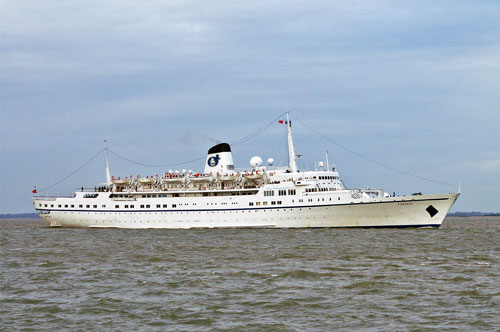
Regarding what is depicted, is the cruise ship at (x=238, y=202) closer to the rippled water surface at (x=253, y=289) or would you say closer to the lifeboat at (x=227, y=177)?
the lifeboat at (x=227, y=177)

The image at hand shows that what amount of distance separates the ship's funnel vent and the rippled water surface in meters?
27.8

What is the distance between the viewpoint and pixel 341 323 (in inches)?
583

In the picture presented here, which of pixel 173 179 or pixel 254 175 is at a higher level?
pixel 173 179

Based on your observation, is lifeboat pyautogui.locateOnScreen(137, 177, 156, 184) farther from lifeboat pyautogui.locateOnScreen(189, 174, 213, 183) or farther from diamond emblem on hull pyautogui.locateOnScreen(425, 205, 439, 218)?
diamond emblem on hull pyautogui.locateOnScreen(425, 205, 439, 218)

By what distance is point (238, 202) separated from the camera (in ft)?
178

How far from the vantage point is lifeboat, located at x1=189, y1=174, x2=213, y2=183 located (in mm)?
58453

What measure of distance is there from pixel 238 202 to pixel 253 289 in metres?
34.7

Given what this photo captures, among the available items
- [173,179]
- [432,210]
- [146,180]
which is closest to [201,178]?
[173,179]

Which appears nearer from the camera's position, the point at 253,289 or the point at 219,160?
the point at 253,289

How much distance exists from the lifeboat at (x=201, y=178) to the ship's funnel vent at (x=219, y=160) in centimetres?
190

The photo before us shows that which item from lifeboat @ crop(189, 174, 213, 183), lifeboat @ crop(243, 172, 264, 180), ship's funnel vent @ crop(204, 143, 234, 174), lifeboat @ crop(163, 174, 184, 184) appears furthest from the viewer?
ship's funnel vent @ crop(204, 143, 234, 174)

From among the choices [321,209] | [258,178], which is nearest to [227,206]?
[258,178]

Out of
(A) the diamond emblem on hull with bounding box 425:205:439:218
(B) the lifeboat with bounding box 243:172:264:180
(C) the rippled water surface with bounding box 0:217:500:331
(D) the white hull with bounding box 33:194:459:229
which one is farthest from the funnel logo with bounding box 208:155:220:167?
(C) the rippled water surface with bounding box 0:217:500:331

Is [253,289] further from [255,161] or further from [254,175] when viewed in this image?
[255,161]
